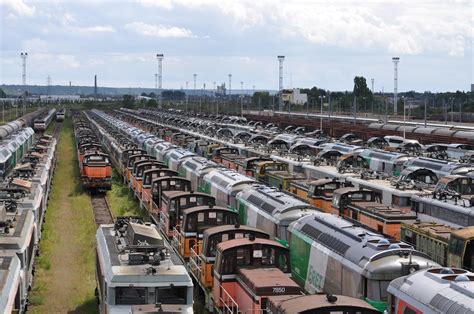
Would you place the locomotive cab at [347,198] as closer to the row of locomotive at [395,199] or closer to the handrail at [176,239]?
the row of locomotive at [395,199]

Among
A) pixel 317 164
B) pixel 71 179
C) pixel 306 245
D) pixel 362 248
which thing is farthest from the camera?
pixel 71 179

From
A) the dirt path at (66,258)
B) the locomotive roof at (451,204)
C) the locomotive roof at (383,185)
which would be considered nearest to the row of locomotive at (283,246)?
the dirt path at (66,258)

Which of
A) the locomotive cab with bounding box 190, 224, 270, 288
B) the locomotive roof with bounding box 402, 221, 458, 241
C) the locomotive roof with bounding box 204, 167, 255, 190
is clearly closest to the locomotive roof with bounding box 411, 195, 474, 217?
the locomotive roof with bounding box 402, 221, 458, 241

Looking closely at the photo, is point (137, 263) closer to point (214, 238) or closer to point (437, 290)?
point (214, 238)

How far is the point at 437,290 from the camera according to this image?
1716 cm

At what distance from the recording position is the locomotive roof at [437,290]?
16.3m

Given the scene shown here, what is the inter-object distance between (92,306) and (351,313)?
13.4 meters

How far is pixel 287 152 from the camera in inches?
2298

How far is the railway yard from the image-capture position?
19.0 metres

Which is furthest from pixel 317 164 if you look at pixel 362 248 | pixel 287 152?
pixel 362 248

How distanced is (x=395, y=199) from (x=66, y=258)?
1559 cm

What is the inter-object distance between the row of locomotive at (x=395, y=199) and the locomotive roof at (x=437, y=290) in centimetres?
523

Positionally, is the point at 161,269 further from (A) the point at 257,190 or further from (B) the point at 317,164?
(B) the point at 317,164

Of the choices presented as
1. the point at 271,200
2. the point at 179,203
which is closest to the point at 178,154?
the point at 179,203
